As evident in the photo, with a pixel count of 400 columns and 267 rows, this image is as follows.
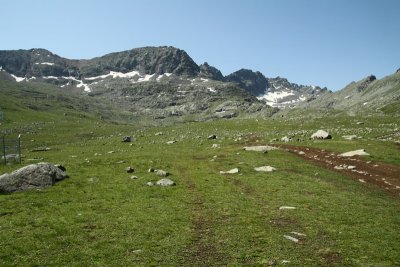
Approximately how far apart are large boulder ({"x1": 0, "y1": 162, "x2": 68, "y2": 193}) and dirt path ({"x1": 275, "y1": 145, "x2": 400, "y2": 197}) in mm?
35107

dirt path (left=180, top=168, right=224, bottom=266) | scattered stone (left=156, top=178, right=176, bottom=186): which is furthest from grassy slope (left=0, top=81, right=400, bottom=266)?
scattered stone (left=156, top=178, right=176, bottom=186)

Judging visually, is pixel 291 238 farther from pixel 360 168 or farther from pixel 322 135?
pixel 322 135

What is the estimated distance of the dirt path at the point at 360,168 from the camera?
43.6 meters

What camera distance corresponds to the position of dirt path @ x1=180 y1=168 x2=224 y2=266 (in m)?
21.1

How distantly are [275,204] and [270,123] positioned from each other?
84141 mm

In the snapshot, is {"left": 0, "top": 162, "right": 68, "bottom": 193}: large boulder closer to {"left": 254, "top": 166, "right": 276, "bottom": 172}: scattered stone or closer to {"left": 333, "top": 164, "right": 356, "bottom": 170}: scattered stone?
{"left": 254, "top": 166, "right": 276, "bottom": 172}: scattered stone

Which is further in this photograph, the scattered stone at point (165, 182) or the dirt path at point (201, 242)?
the scattered stone at point (165, 182)

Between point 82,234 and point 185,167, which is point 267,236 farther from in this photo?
point 185,167

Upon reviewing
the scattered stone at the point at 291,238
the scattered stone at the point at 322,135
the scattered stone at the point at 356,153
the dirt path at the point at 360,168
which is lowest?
the dirt path at the point at 360,168

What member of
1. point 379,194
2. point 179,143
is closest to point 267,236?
point 379,194

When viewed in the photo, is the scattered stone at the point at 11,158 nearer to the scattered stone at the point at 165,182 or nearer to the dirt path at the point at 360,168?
the scattered stone at the point at 165,182

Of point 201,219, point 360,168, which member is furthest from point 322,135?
point 201,219

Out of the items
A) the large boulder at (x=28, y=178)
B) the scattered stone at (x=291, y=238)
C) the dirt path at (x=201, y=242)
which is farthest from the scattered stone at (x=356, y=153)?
the large boulder at (x=28, y=178)

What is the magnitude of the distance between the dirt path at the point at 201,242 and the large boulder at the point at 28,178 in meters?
16.3
